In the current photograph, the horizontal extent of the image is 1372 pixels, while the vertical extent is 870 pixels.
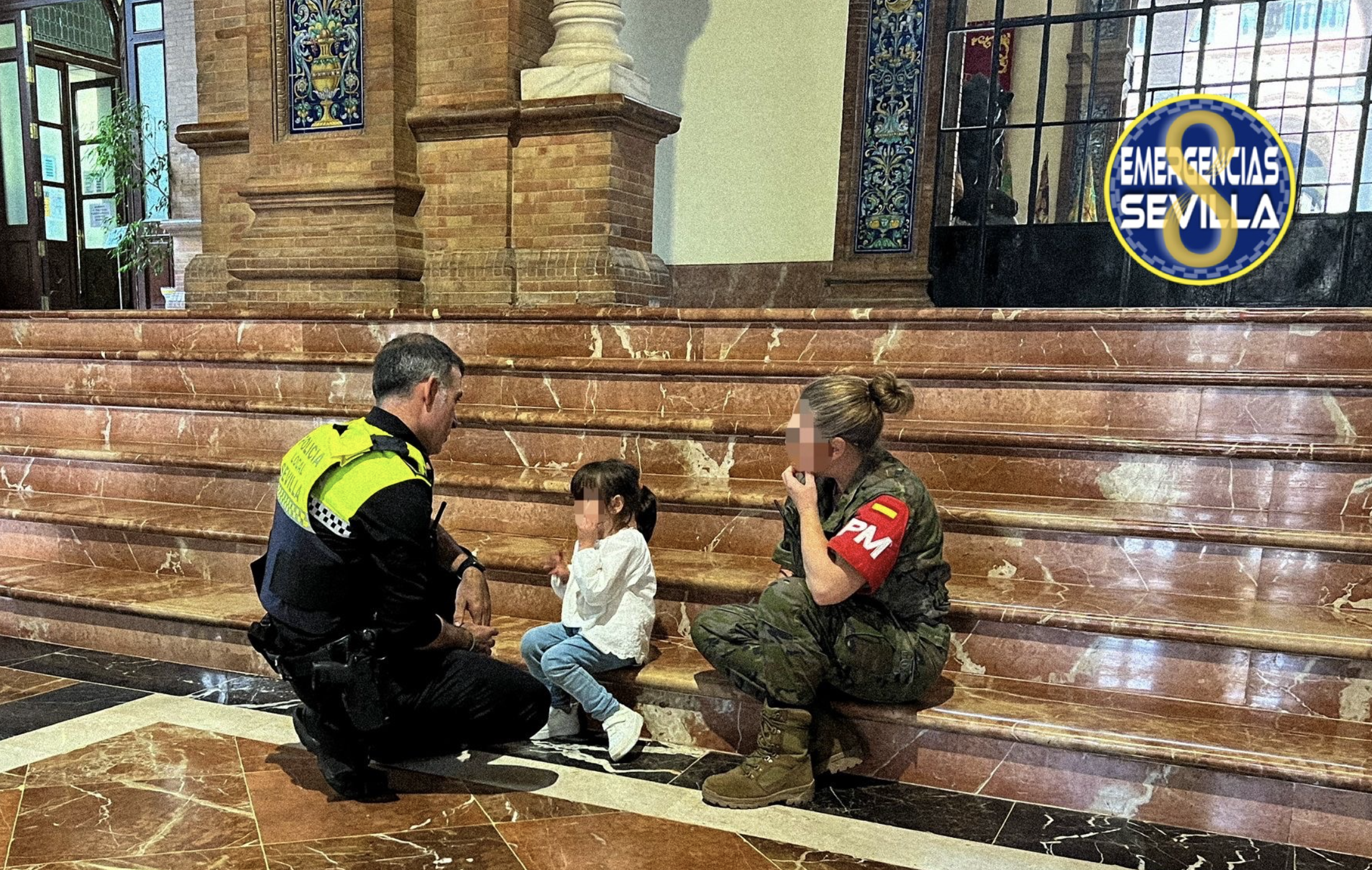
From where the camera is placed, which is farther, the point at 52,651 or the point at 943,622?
the point at 52,651

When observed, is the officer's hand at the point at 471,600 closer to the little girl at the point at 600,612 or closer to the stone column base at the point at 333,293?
the little girl at the point at 600,612

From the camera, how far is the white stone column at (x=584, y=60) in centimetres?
614

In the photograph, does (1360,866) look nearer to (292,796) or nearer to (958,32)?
(292,796)

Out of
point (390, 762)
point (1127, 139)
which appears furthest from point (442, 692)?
point (1127, 139)

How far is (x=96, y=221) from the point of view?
12648 millimetres

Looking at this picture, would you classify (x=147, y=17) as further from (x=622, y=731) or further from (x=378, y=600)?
(x=622, y=731)

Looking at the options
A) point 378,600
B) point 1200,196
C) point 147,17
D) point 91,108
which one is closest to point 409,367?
point 378,600

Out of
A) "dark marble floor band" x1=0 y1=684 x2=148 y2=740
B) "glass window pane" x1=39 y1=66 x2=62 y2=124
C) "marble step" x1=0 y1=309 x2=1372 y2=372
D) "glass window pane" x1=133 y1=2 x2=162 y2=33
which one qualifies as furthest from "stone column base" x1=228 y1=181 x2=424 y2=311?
"glass window pane" x1=39 y1=66 x2=62 y2=124

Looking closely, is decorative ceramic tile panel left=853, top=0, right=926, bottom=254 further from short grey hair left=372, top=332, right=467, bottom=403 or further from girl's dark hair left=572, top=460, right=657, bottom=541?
short grey hair left=372, top=332, right=467, bottom=403

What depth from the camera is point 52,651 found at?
13.1 feet

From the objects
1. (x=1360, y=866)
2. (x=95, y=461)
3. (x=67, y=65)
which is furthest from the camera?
(x=67, y=65)

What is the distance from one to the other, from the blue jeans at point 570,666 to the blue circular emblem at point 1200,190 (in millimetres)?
6317

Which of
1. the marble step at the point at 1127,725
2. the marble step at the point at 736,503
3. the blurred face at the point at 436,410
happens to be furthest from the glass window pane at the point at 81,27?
the marble step at the point at 1127,725

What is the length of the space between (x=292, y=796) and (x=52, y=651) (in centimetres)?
189
